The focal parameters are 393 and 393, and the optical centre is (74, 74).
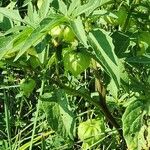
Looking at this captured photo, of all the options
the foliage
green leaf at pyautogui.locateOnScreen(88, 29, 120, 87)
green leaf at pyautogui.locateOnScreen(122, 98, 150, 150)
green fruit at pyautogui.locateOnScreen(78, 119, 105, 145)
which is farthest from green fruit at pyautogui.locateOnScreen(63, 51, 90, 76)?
green fruit at pyautogui.locateOnScreen(78, 119, 105, 145)

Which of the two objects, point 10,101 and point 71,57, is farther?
A: point 10,101

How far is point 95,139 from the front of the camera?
4.41 feet

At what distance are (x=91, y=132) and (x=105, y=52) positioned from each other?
0.54m

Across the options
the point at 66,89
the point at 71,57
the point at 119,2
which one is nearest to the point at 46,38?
the point at 71,57

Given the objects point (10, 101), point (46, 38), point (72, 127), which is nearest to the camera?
point (46, 38)

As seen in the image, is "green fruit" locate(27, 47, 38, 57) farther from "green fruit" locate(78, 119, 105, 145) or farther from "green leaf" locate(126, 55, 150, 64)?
"green fruit" locate(78, 119, 105, 145)

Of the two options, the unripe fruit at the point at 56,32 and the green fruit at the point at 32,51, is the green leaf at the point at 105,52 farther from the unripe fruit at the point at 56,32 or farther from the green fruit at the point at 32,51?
the green fruit at the point at 32,51

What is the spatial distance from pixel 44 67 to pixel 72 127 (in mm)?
191

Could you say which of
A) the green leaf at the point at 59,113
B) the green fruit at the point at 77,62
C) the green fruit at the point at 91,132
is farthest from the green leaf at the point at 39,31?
the green fruit at the point at 91,132

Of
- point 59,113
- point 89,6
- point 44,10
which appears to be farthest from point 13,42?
point 59,113

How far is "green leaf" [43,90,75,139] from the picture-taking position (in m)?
1.15

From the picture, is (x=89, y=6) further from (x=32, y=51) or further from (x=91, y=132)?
(x=91, y=132)

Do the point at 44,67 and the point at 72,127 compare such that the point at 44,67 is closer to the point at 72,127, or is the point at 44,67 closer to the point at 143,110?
the point at 72,127

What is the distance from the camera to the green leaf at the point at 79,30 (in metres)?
0.81
